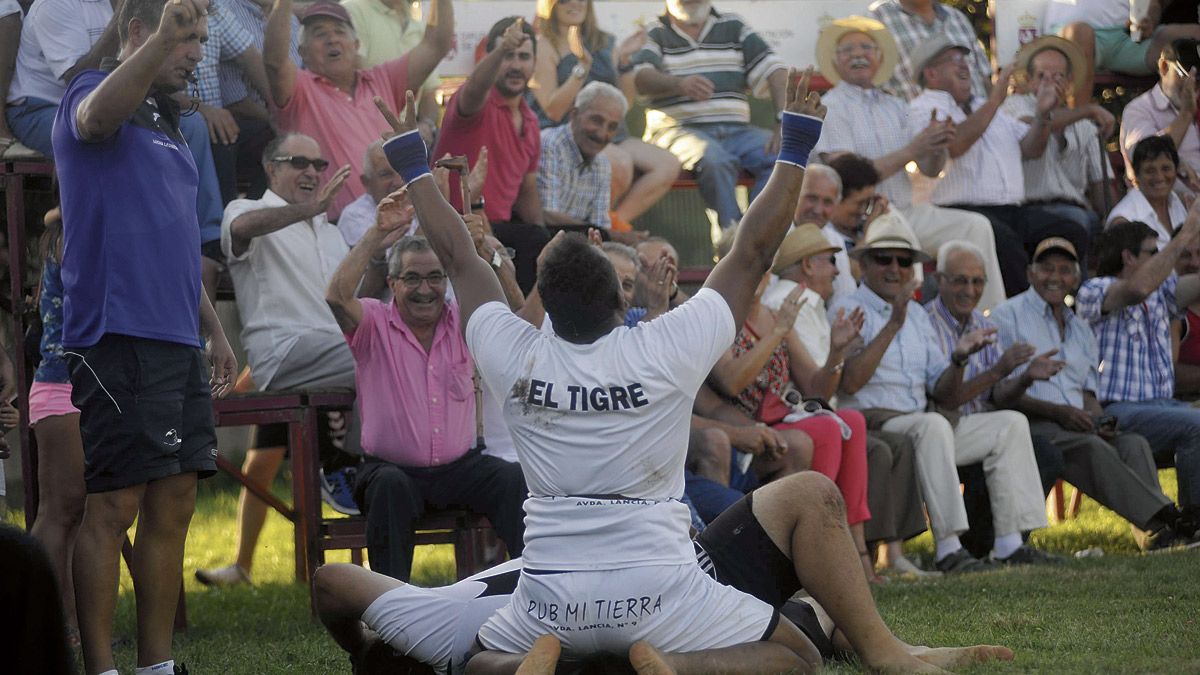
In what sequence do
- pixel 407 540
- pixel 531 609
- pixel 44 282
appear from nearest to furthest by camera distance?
pixel 531 609 < pixel 44 282 < pixel 407 540

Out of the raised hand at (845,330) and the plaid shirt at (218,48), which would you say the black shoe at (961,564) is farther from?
the plaid shirt at (218,48)

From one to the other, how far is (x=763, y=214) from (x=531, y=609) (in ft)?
4.27

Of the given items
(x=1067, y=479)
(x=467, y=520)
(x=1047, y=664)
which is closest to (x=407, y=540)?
(x=467, y=520)

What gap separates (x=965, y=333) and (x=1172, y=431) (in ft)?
4.37

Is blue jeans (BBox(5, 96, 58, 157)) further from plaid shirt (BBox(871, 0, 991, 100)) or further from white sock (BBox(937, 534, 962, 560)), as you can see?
plaid shirt (BBox(871, 0, 991, 100))

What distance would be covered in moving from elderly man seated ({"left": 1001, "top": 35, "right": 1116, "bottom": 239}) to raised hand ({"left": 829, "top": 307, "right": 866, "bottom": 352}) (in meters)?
3.15

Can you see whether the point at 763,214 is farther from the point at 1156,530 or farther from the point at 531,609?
the point at 1156,530

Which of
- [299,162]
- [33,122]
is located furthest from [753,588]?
[33,122]

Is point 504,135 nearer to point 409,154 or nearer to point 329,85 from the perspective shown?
point 329,85

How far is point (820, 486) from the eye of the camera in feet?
14.9

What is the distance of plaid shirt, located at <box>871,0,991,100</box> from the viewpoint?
10805mm

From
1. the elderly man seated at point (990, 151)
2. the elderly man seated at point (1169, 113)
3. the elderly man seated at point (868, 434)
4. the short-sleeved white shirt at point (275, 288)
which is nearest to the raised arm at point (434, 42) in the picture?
the short-sleeved white shirt at point (275, 288)

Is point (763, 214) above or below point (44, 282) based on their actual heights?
above

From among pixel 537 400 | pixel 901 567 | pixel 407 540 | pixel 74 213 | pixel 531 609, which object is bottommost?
pixel 901 567
